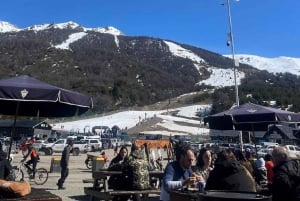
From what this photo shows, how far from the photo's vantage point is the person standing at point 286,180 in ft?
17.6

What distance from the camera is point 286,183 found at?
5.36 meters

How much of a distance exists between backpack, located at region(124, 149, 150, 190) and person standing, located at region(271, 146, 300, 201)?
321 cm

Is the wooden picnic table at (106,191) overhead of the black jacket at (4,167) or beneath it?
beneath

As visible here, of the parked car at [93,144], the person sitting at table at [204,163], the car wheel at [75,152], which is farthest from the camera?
the parked car at [93,144]

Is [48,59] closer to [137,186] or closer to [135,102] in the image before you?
[135,102]

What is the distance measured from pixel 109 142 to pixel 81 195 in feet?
149

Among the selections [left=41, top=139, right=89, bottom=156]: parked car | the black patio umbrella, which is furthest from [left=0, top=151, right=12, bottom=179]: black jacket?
[left=41, top=139, right=89, bottom=156]: parked car

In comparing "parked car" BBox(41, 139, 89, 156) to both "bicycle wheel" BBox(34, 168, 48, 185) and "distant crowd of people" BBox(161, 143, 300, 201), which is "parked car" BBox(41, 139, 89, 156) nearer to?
"bicycle wheel" BBox(34, 168, 48, 185)

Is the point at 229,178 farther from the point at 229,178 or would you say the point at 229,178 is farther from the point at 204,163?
the point at 204,163

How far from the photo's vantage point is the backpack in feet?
27.5

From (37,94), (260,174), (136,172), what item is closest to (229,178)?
(136,172)

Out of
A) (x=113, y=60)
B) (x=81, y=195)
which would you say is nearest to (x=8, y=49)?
(x=113, y=60)

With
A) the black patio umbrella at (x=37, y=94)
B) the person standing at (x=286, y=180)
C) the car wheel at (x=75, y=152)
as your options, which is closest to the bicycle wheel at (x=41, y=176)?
the black patio umbrella at (x=37, y=94)

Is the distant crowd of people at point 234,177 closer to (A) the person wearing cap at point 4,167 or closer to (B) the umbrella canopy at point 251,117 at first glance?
(A) the person wearing cap at point 4,167
